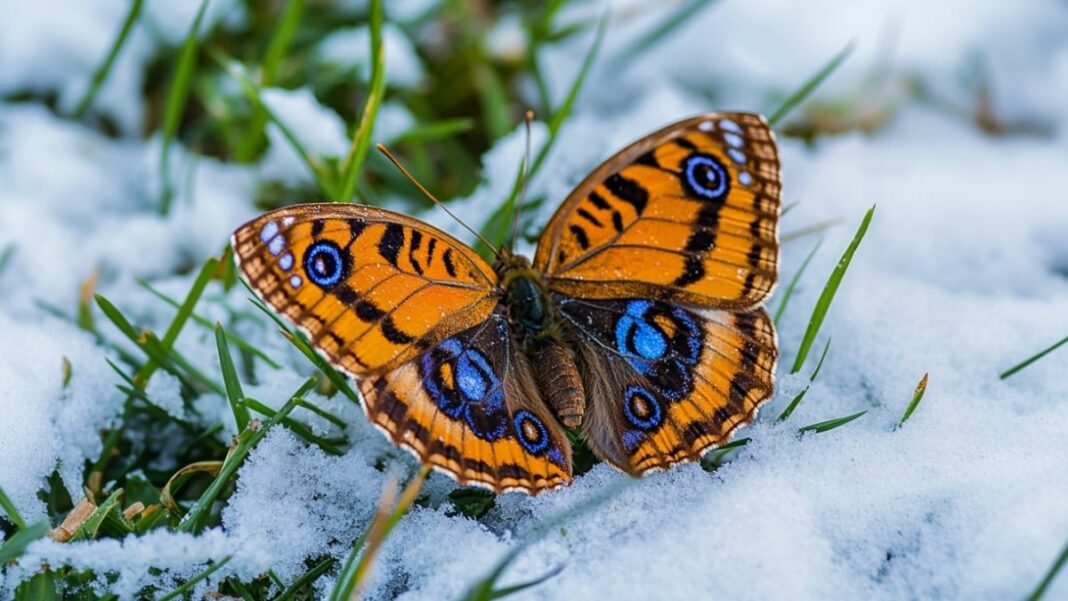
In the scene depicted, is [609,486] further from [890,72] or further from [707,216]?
[890,72]

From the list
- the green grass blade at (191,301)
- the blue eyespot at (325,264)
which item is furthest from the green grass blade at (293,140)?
the blue eyespot at (325,264)

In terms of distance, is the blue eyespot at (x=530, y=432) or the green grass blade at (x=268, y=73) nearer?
the blue eyespot at (x=530, y=432)

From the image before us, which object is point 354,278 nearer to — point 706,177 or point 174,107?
point 706,177

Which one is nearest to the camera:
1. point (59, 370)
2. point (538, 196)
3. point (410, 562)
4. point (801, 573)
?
point (801, 573)

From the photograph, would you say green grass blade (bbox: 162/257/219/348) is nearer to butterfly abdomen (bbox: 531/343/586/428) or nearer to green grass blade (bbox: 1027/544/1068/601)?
butterfly abdomen (bbox: 531/343/586/428)

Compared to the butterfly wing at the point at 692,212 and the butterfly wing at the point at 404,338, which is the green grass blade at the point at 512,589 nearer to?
the butterfly wing at the point at 404,338

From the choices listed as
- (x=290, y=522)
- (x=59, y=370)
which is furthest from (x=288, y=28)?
(x=290, y=522)

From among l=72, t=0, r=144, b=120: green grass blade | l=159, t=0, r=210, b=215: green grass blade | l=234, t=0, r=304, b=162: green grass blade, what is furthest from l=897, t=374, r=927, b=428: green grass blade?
l=72, t=0, r=144, b=120: green grass blade

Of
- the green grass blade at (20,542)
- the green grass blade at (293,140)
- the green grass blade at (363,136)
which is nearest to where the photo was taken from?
the green grass blade at (20,542)
